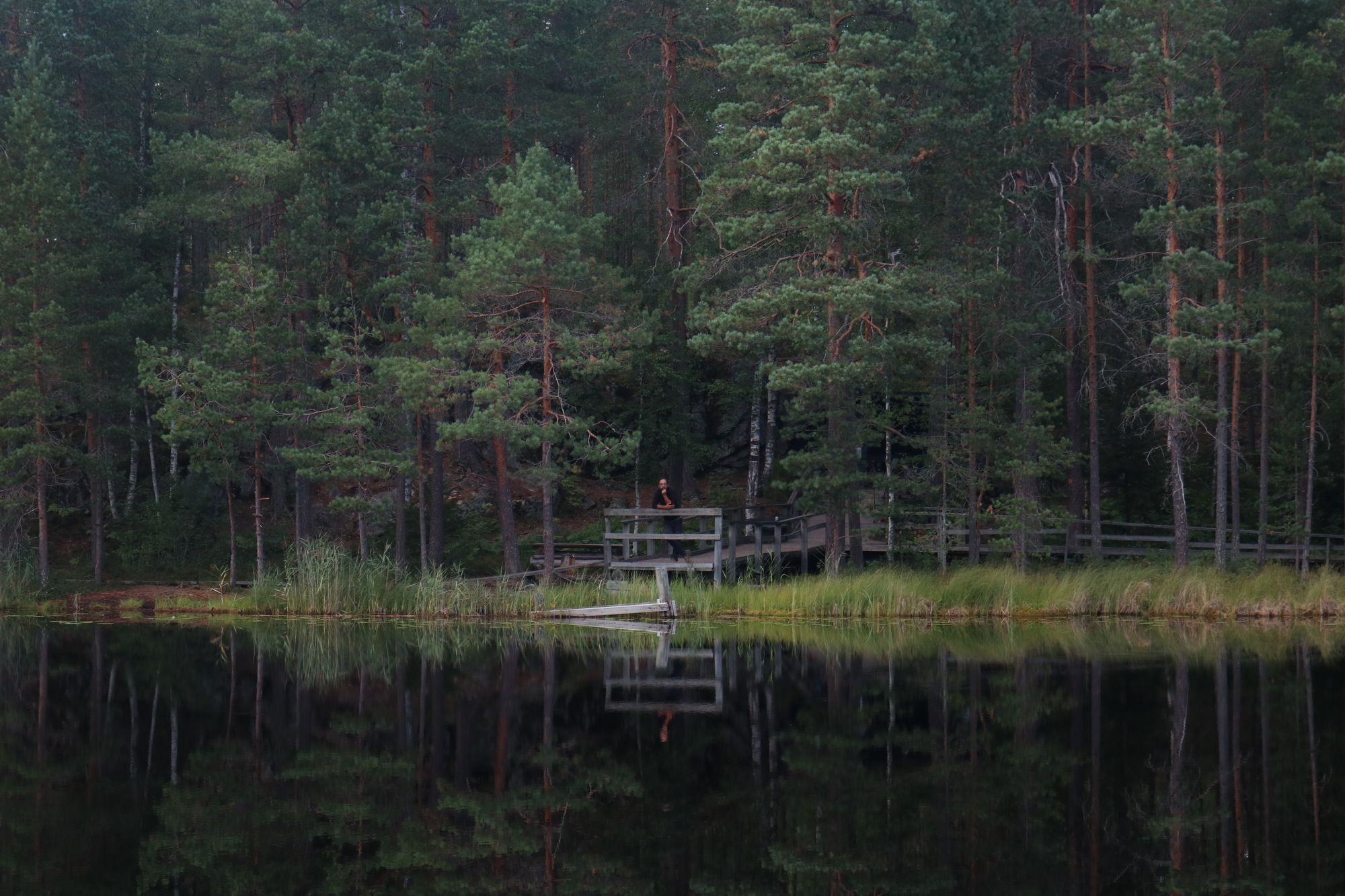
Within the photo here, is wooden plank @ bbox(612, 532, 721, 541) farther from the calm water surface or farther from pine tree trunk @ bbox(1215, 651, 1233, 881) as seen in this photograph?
pine tree trunk @ bbox(1215, 651, 1233, 881)

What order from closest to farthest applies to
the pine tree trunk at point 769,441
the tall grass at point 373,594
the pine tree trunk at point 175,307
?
1. the tall grass at point 373,594
2. the pine tree trunk at point 175,307
3. the pine tree trunk at point 769,441

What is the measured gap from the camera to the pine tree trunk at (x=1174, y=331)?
2333cm

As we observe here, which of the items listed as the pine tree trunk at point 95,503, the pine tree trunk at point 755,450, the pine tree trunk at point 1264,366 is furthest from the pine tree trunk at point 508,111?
the pine tree trunk at point 1264,366

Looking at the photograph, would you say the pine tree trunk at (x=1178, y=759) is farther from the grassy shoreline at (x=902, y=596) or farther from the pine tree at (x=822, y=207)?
the pine tree at (x=822, y=207)

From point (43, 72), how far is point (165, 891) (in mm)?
25784

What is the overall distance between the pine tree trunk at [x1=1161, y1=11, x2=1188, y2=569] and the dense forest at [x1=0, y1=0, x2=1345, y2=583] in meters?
0.08

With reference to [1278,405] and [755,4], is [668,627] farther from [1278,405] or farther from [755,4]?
[1278,405]

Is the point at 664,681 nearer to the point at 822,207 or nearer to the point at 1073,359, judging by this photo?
the point at 822,207

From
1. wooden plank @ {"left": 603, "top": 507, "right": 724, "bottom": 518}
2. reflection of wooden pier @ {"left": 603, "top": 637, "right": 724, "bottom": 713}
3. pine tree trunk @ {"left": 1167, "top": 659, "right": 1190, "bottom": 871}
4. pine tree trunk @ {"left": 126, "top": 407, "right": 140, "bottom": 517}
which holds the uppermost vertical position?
pine tree trunk @ {"left": 126, "top": 407, "right": 140, "bottom": 517}

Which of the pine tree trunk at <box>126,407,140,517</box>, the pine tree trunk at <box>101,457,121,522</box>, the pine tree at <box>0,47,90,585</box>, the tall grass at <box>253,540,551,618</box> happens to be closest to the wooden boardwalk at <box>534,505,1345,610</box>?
the tall grass at <box>253,540,551,618</box>

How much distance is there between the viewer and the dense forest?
23.5m

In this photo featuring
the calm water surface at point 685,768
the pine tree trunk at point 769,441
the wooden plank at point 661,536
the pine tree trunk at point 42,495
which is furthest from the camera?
the pine tree trunk at point 769,441

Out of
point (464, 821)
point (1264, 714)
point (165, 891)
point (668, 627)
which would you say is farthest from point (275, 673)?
point (1264, 714)

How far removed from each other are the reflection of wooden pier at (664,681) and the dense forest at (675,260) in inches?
210
